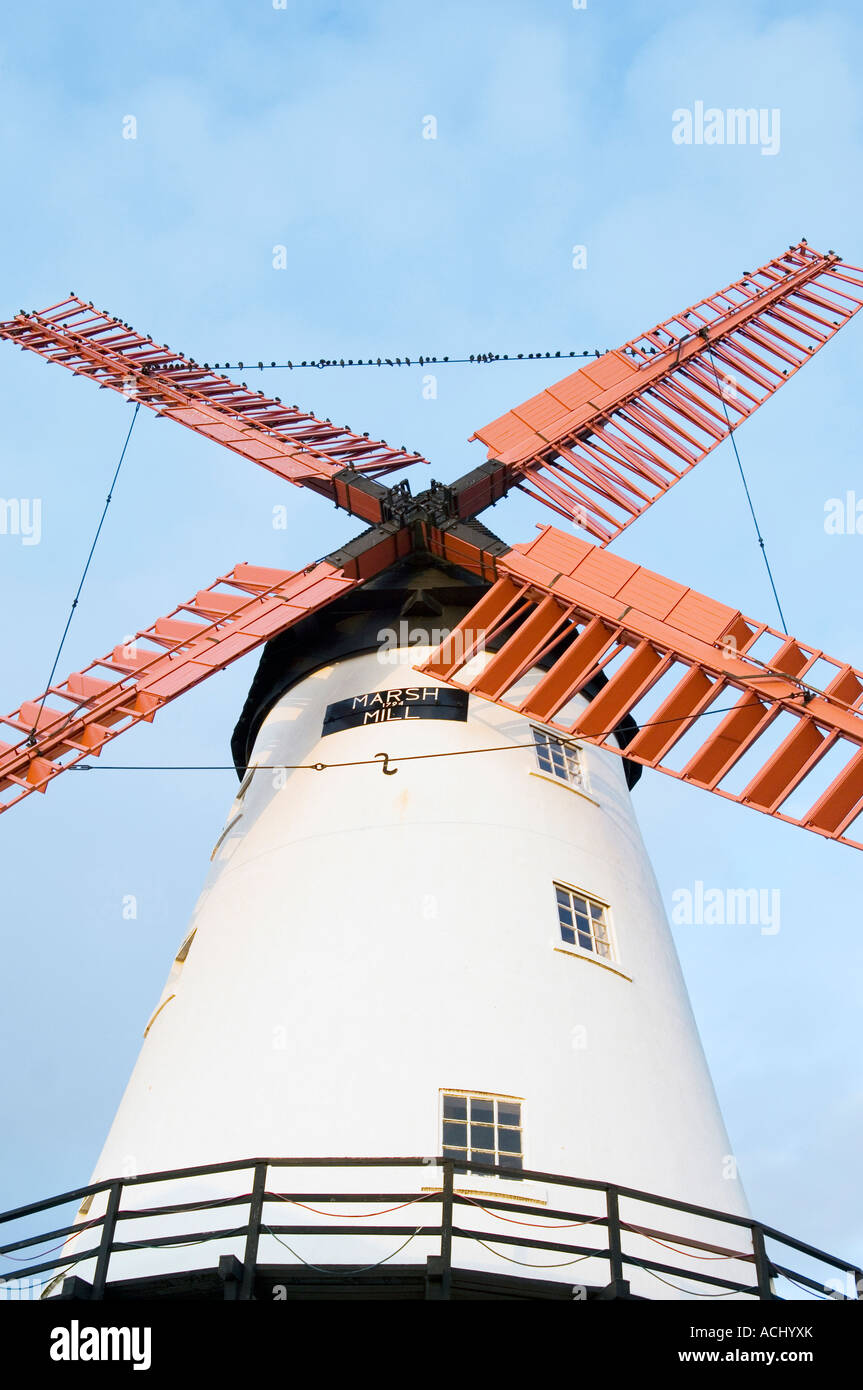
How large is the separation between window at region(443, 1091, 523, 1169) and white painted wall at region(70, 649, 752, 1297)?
0.36ft

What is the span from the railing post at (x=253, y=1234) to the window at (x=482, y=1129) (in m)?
1.95

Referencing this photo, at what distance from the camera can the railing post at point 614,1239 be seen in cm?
934

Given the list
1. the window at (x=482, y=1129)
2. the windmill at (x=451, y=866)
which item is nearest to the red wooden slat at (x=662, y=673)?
the windmill at (x=451, y=866)

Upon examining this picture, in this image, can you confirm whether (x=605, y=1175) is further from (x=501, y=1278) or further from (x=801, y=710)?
(x=801, y=710)

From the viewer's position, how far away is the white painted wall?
11305 millimetres

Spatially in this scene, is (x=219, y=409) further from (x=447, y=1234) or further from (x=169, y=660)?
(x=447, y=1234)

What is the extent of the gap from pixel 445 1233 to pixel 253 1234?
1331mm

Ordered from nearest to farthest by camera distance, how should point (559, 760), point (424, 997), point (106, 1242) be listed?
point (106, 1242)
point (424, 997)
point (559, 760)

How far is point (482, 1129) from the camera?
1114cm

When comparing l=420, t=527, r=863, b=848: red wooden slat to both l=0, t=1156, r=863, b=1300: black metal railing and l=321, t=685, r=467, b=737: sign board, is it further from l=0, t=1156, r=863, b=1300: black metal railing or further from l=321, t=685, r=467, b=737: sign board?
l=0, t=1156, r=863, b=1300: black metal railing

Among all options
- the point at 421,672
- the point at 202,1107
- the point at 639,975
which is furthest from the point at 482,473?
the point at 202,1107

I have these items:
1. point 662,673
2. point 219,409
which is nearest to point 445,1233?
point 662,673
